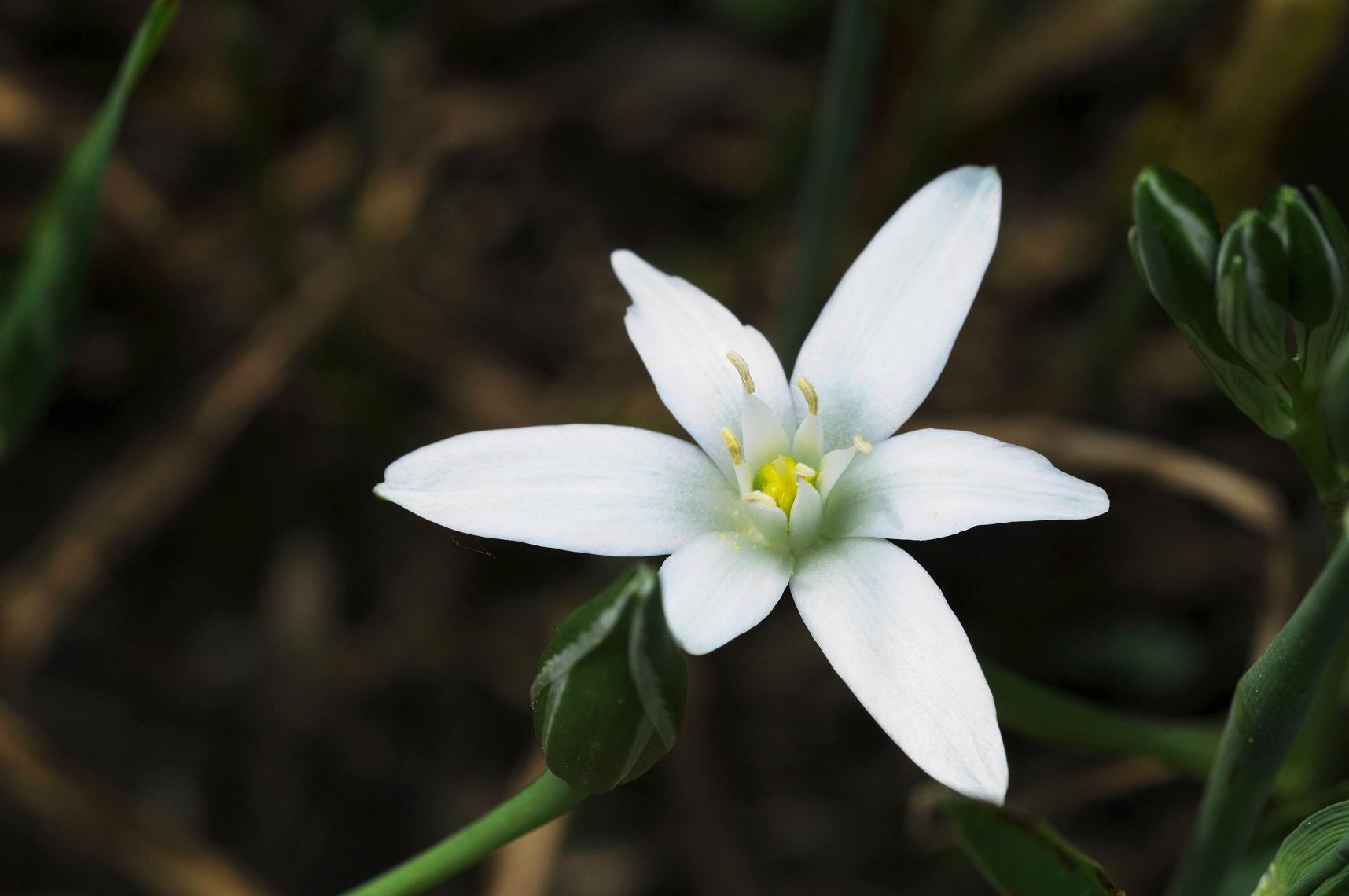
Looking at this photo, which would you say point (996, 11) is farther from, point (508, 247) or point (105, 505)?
point (105, 505)

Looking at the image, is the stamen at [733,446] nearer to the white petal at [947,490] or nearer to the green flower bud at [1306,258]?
the white petal at [947,490]

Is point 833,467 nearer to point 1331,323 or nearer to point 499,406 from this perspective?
point 1331,323

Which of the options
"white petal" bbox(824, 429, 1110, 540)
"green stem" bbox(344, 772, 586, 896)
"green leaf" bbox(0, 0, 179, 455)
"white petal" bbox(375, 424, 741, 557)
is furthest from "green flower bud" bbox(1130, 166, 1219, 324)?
"green leaf" bbox(0, 0, 179, 455)

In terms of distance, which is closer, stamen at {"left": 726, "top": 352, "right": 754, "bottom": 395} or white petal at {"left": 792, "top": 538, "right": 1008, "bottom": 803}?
white petal at {"left": 792, "top": 538, "right": 1008, "bottom": 803}

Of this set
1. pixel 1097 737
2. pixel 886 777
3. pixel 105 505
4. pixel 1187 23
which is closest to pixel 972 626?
Result: pixel 886 777

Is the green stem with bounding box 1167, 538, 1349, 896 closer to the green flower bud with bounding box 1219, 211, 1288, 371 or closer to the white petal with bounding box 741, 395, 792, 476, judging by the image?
the green flower bud with bounding box 1219, 211, 1288, 371

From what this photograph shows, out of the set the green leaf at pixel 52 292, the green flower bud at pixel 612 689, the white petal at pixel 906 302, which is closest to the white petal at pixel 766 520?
the white petal at pixel 906 302
